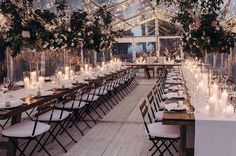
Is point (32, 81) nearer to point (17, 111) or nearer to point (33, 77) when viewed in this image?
point (33, 77)

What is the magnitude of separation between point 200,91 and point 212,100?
1.09 metres

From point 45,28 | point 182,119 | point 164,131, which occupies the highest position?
point 45,28

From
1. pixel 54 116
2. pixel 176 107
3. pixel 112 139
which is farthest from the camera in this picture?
pixel 112 139

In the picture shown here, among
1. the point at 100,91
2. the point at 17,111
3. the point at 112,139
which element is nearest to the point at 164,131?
the point at 112,139

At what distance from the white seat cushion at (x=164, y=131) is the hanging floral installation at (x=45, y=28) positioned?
3.60 meters

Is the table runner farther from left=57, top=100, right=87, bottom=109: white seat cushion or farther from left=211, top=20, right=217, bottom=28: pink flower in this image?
left=57, top=100, right=87, bottom=109: white seat cushion

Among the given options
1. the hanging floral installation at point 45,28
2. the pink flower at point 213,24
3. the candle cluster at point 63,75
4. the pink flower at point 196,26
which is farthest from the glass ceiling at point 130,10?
the pink flower at point 213,24

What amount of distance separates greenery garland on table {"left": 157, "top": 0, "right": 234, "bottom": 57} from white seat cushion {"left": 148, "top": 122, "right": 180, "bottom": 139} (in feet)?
7.04

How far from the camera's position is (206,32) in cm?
620

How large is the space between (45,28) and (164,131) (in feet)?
14.1

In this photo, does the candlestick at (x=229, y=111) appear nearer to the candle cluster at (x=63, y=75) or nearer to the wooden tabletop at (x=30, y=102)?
the wooden tabletop at (x=30, y=102)

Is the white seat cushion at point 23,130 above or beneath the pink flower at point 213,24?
beneath

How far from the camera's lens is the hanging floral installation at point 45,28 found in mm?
7250

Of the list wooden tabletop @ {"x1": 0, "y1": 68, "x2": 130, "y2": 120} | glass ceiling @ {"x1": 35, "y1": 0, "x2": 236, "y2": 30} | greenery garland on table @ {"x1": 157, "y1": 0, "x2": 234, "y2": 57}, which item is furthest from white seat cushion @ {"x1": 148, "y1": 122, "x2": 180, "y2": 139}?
glass ceiling @ {"x1": 35, "y1": 0, "x2": 236, "y2": 30}
